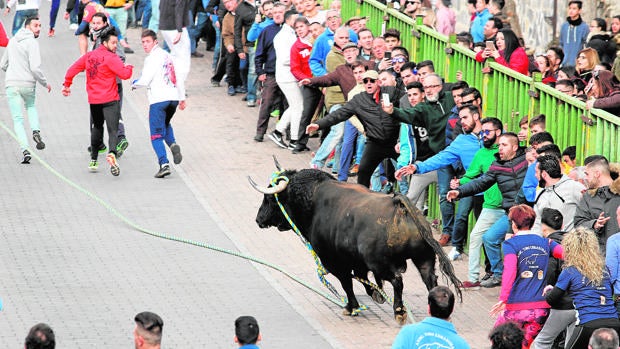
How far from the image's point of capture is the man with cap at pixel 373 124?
661 inches

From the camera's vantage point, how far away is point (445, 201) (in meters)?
16.5

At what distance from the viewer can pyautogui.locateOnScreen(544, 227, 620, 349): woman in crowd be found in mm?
11320

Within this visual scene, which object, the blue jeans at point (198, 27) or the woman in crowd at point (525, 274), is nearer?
the woman in crowd at point (525, 274)

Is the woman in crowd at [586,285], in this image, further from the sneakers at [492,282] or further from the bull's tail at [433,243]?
the sneakers at [492,282]

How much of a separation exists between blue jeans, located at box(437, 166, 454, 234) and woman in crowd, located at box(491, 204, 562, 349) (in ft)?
13.6

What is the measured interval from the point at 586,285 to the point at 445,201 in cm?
520

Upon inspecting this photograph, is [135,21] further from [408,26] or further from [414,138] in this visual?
[414,138]

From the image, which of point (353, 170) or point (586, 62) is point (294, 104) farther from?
point (586, 62)

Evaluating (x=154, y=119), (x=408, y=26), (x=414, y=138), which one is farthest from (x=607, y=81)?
(x=154, y=119)

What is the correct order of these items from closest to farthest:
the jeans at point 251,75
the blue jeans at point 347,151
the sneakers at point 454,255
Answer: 1. the sneakers at point 454,255
2. the blue jeans at point 347,151
3. the jeans at point 251,75

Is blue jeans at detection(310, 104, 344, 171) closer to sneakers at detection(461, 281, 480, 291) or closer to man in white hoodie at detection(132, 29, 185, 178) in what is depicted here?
man in white hoodie at detection(132, 29, 185, 178)

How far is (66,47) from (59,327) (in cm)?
1532

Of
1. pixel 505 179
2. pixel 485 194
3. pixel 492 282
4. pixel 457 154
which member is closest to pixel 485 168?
pixel 485 194

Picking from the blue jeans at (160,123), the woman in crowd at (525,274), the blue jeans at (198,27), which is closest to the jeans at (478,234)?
the woman in crowd at (525,274)
